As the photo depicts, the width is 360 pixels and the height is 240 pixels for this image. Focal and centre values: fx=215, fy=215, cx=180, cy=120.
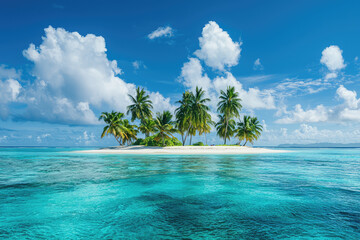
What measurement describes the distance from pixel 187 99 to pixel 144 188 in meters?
40.9

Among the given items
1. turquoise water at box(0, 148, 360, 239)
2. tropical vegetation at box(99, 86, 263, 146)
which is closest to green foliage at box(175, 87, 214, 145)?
tropical vegetation at box(99, 86, 263, 146)

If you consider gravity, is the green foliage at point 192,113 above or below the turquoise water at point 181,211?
above

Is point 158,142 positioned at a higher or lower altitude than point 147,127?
lower

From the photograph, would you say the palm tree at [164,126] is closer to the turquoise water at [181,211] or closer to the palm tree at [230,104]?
the palm tree at [230,104]

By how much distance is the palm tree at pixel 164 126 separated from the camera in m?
44.5

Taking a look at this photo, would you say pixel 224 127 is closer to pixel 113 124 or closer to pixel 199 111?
pixel 199 111

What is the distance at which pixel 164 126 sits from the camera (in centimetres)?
4444

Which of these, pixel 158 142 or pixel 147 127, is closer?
pixel 158 142

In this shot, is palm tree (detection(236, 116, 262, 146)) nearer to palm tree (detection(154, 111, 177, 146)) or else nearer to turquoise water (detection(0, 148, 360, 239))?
palm tree (detection(154, 111, 177, 146))

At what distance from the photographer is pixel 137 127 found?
176ft

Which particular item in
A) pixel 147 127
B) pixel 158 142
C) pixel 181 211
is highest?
pixel 147 127

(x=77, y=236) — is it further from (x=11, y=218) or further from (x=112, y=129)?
(x=112, y=129)

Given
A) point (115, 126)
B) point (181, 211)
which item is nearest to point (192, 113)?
point (115, 126)

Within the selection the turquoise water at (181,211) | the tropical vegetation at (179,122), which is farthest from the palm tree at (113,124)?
the turquoise water at (181,211)
